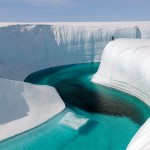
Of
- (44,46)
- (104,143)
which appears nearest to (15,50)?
(44,46)

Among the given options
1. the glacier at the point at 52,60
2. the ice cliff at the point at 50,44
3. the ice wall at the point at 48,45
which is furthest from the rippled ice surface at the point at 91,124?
the ice cliff at the point at 50,44

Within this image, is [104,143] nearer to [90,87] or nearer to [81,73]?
[90,87]

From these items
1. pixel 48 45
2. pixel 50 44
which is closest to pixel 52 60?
pixel 48 45

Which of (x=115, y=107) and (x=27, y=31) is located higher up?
(x=27, y=31)

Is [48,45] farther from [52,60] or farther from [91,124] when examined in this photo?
[91,124]

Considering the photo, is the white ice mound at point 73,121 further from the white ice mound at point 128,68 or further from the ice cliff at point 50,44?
the ice cliff at point 50,44
